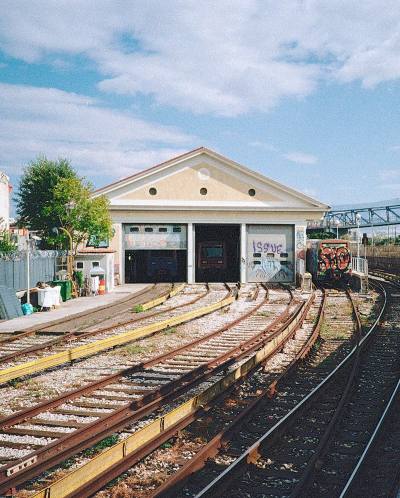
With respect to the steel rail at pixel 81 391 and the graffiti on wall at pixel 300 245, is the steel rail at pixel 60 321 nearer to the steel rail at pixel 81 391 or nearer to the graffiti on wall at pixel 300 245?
the steel rail at pixel 81 391

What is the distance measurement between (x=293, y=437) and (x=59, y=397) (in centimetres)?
394

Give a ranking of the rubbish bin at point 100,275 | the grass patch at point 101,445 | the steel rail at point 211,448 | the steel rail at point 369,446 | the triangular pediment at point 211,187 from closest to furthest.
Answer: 1. the steel rail at point 211,448
2. the steel rail at point 369,446
3. the grass patch at point 101,445
4. the rubbish bin at point 100,275
5. the triangular pediment at point 211,187

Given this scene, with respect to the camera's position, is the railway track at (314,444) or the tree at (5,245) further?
the tree at (5,245)

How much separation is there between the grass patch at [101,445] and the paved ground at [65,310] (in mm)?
9456

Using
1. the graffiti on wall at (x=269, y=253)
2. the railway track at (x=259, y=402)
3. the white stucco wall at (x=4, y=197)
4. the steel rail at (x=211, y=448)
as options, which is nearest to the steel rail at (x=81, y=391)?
the railway track at (x=259, y=402)

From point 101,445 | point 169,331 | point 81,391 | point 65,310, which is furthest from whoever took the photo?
point 65,310

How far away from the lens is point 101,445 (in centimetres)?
672

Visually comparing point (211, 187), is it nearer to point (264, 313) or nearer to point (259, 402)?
point (264, 313)

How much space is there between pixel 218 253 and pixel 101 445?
1140 inches

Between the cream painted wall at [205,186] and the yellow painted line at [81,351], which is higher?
the cream painted wall at [205,186]

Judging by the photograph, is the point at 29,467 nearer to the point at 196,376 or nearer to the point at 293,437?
the point at 293,437

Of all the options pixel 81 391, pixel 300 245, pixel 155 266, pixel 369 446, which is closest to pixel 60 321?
pixel 81 391

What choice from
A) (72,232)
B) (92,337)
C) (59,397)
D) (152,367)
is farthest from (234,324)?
(72,232)

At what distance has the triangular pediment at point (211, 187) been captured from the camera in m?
32.2
